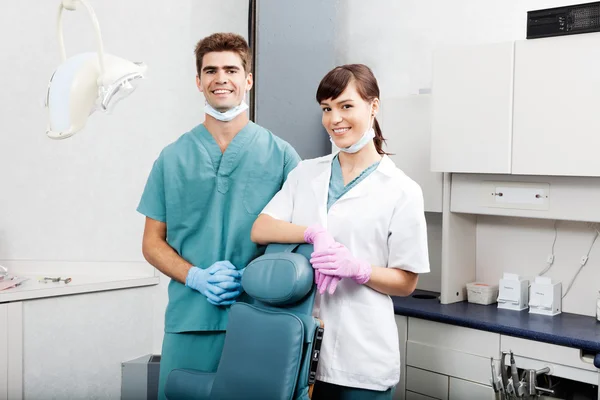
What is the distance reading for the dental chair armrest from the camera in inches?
68.8

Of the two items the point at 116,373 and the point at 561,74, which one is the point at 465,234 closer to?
the point at 561,74

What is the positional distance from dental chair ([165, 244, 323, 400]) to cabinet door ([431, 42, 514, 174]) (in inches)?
49.6

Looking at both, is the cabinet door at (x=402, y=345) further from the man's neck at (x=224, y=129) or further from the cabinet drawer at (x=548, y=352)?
the man's neck at (x=224, y=129)

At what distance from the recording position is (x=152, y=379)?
315cm

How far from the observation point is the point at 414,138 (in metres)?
3.06

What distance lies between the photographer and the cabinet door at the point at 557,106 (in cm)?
242

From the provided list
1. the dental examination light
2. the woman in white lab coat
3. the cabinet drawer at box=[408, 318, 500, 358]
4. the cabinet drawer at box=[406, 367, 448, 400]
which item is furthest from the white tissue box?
the dental examination light

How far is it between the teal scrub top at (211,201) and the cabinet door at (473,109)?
1016 millimetres

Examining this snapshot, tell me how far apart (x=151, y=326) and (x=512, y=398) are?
1.80 meters

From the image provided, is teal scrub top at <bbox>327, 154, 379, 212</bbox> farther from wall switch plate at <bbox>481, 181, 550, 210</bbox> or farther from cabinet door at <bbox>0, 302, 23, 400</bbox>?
cabinet door at <bbox>0, 302, 23, 400</bbox>

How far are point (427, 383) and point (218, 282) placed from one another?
4.38 ft

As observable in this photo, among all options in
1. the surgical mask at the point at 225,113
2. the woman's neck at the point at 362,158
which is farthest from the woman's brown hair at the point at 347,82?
the surgical mask at the point at 225,113

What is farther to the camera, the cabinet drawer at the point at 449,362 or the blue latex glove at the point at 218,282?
the cabinet drawer at the point at 449,362

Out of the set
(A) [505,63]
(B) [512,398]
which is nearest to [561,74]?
(A) [505,63]
